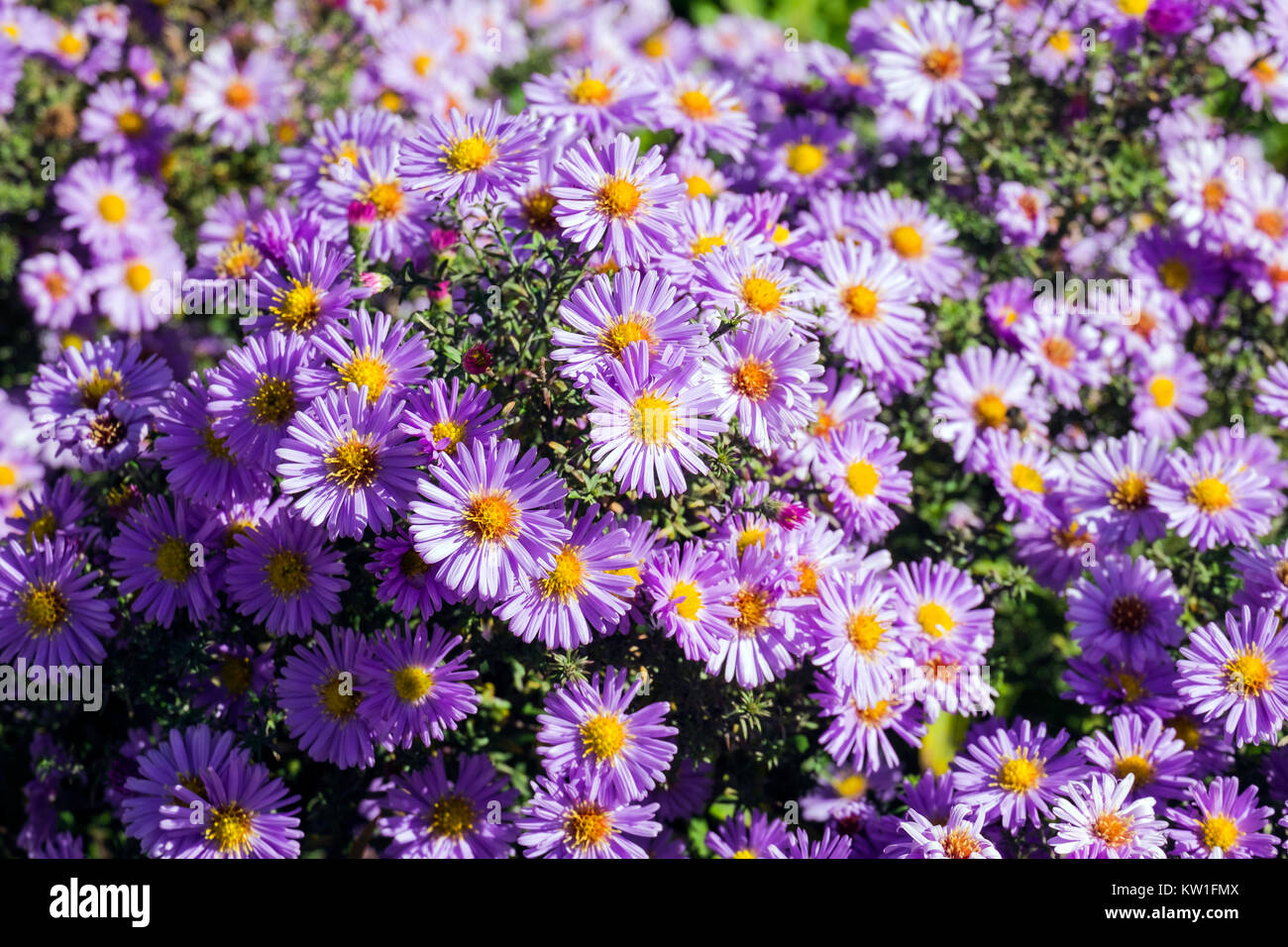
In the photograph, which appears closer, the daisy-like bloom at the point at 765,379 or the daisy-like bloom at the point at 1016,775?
the daisy-like bloom at the point at 765,379

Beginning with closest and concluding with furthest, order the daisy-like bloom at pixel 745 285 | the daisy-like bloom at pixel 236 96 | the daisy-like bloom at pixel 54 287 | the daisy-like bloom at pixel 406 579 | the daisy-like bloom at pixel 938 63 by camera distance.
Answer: the daisy-like bloom at pixel 406 579 < the daisy-like bloom at pixel 745 285 < the daisy-like bloom at pixel 938 63 < the daisy-like bloom at pixel 54 287 < the daisy-like bloom at pixel 236 96

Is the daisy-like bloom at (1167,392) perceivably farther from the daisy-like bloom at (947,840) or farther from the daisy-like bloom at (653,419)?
the daisy-like bloom at (653,419)

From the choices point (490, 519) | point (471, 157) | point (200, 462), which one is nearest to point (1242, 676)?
point (490, 519)

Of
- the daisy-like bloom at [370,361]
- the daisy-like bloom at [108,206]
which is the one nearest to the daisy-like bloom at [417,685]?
the daisy-like bloom at [370,361]

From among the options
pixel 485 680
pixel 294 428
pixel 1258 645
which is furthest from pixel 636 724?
pixel 1258 645

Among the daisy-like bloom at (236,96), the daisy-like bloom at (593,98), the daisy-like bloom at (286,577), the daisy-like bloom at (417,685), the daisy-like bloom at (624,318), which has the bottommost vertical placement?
the daisy-like bloom at (417,685)

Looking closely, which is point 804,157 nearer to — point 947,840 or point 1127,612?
point 1127,612
